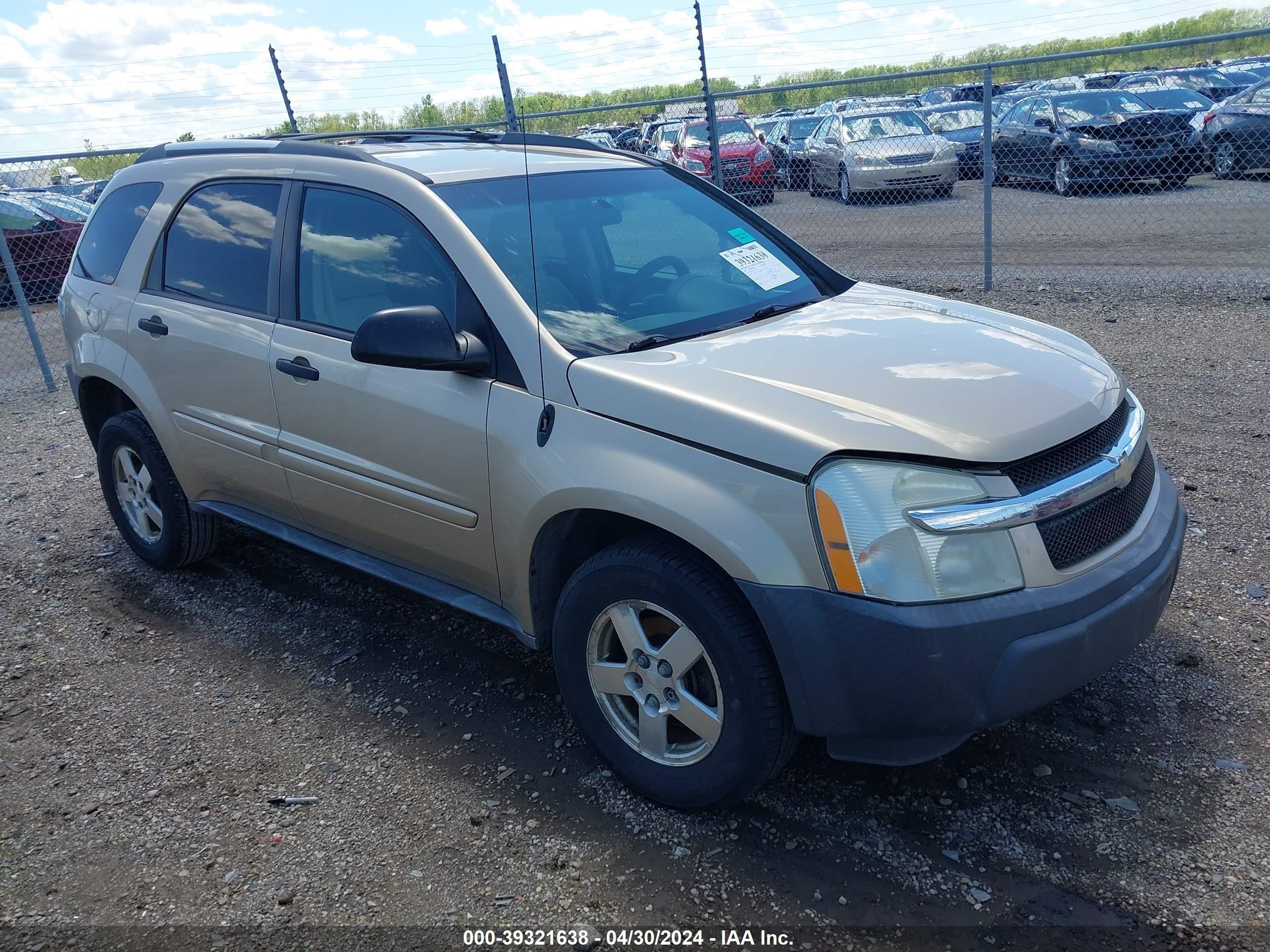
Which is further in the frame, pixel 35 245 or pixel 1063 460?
pixel 35 245

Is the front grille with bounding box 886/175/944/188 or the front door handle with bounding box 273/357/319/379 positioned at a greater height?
the front door handle with bounding box 273/357/319/379

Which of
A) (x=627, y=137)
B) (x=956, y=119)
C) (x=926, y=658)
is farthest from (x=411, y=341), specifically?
(x=627, y=137)

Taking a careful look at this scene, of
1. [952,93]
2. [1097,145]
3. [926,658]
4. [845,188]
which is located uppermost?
[952,93]

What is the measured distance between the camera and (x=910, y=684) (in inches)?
94.7

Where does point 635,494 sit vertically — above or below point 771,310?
below

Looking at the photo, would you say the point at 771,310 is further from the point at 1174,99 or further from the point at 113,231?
the point at 1174,99

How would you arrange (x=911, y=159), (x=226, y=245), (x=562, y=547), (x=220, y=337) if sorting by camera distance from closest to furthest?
(x=562, y=547)
(x=220, y=337)
(x=226, y=245)
(x=911, y=159)

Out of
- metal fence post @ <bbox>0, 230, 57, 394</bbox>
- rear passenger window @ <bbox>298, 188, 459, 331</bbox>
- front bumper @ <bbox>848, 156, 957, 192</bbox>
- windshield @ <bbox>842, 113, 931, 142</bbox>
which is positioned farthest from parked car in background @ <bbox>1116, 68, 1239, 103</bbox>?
rear passenger window @ <bbox>298, 188, 459, 331</bbox>

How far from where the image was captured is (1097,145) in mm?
12477

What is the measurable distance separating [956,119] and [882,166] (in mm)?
4347

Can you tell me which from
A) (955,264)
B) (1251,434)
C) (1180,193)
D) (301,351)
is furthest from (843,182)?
(301,351)

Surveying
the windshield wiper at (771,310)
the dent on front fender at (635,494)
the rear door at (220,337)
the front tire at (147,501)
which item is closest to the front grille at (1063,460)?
the dent on front fender at (635,494)

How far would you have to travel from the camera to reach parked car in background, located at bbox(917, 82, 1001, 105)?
27391 mm

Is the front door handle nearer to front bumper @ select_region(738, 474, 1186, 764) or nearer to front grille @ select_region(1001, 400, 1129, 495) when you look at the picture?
front bumper @ select_region(738, 474, 1186, 764)
